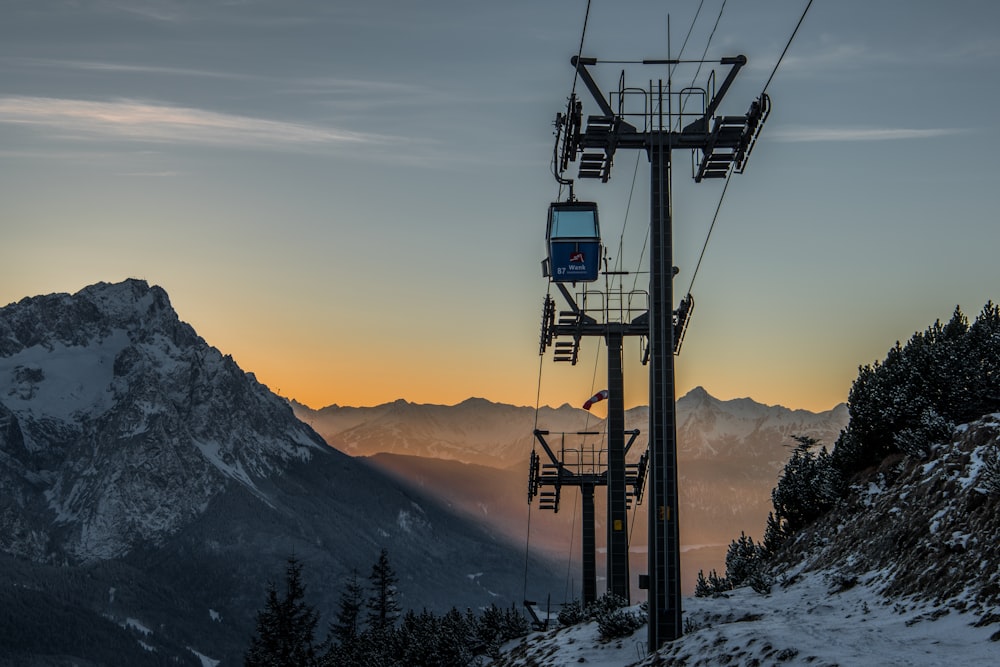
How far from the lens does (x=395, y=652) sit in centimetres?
4794

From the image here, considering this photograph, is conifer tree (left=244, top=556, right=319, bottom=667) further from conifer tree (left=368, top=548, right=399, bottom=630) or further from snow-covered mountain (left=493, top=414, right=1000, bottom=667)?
snow-covered mountain (left=493, top=414, right=1000, bottom=667)

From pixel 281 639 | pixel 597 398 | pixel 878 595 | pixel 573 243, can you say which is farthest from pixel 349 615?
pixel 878 595

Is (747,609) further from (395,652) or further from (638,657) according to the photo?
(395,652)

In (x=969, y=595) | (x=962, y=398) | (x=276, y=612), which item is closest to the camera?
(x=969, y=595)

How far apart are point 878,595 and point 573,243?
1273cm

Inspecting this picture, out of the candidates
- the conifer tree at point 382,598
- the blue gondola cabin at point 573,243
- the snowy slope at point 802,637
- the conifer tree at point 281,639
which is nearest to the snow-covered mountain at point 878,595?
the snowy slope at point 802,637

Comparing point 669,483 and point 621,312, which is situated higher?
point 621,312

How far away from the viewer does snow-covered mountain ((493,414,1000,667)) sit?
73.0 ft

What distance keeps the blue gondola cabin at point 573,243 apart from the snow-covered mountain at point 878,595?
9606 millimetres

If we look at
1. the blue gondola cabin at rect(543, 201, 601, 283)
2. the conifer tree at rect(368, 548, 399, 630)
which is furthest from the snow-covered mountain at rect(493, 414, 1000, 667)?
the conifer tree at rect(368, 548, 399, 630)

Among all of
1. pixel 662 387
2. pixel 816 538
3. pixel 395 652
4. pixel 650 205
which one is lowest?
pixel 395 652

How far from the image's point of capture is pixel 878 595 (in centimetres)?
2911

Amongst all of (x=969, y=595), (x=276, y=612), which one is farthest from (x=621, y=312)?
(x=276, y=612)

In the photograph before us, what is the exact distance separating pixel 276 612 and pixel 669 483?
251 ft
